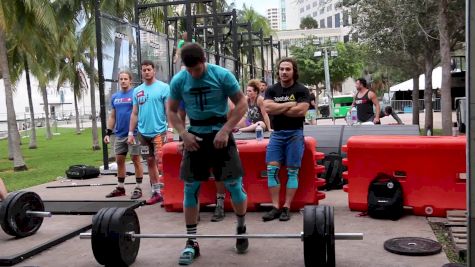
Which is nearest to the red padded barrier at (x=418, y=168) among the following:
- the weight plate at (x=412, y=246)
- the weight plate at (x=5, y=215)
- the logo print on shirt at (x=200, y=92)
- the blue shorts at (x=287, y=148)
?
the blue shorts at (x=287, y=148)

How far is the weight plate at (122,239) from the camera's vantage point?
13.5ft

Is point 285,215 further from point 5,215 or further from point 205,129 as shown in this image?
point 5,215

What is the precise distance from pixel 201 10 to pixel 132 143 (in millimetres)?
17545

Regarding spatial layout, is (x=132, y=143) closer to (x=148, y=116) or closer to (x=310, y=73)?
(x=148, y=116)

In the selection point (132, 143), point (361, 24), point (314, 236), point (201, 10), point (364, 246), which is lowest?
point (364, 246)

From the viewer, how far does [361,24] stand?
1850 cm

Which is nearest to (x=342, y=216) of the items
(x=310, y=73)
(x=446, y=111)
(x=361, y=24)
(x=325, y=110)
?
(x=446, y=111)

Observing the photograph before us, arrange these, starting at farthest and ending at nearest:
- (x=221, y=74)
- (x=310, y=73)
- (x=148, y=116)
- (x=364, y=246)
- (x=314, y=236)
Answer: (x=310, y=73) → (x=148, y=116) → (x=364, y=246) → (x=221, y=74) → (x=314, y=236)

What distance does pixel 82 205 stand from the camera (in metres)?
7.06

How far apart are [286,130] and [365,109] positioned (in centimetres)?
425

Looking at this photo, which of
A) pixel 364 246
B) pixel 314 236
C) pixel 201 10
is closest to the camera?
pixel 314 236

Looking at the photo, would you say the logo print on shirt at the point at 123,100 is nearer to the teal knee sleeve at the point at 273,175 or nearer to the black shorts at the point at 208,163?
the teal knee sleeve at the point at 273,175

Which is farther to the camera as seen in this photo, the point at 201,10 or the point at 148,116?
the point at 201,10

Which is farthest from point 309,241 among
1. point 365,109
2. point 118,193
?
point 365,109
